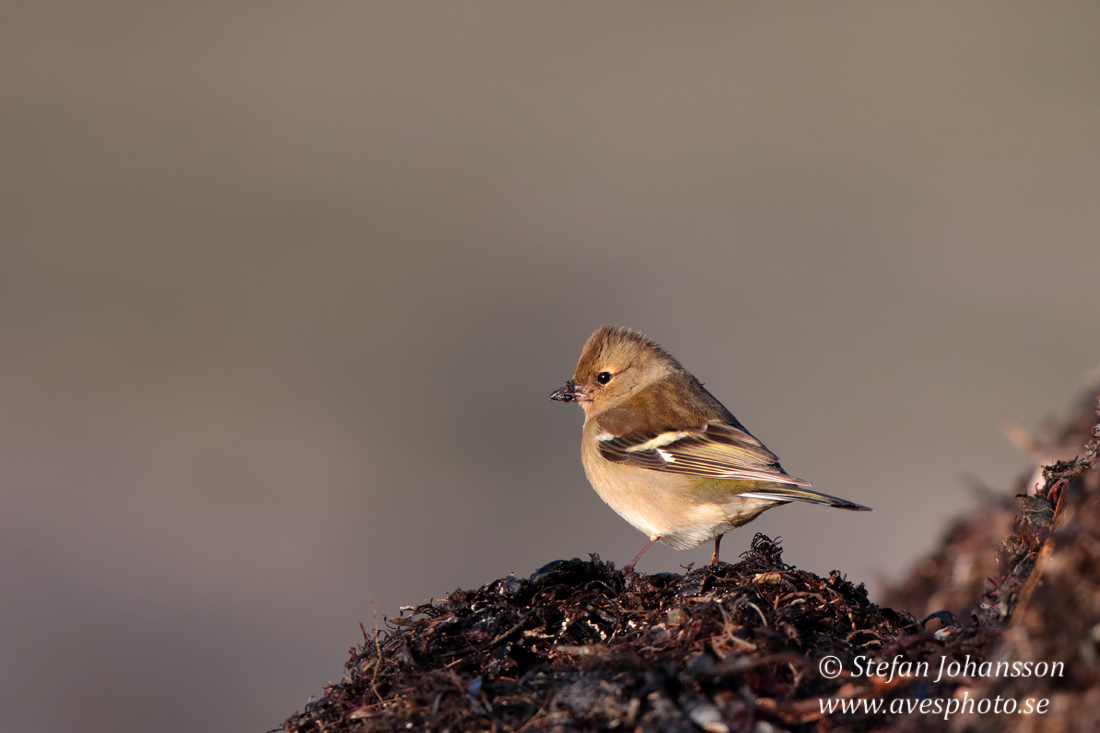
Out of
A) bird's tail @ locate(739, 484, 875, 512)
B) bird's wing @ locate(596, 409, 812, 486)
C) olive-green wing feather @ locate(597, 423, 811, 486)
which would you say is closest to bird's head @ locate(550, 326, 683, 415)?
bird's wing @ locate(596, 409, 812, 486)

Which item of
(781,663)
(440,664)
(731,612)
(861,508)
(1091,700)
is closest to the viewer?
(1091,700)

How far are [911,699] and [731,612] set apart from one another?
0.74 metres

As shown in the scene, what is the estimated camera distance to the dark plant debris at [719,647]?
8.15ft

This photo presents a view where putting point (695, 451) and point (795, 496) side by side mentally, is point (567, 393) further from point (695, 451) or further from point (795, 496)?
point (795, 496)

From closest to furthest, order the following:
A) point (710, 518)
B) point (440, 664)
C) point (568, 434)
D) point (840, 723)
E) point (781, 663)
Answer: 1. point (840, 723)
2. point (781, 663)
3. point (440, 664)
4. point (710, 518)
5. point (568, 434)

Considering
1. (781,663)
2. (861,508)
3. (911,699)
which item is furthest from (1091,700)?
(861,508)

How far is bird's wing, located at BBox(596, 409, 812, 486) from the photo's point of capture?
6195 millimetres

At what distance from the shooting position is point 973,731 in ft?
7.93

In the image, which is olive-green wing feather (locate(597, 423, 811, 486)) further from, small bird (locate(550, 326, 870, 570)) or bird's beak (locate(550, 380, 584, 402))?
bird's beak (locate(550, 380, 584, 402))

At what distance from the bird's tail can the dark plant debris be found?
3.31 feet

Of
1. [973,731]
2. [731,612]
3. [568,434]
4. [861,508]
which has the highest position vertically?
[568,434]

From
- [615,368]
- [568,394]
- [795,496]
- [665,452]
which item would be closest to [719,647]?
[795,496]

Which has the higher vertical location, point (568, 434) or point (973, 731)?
point (568, 434)

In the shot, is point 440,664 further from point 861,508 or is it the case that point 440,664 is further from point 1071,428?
point 1071,428
